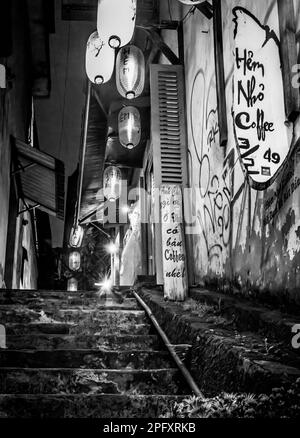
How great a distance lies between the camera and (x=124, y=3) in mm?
6812

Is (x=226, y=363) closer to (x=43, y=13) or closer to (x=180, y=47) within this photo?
(x=180, y=47)

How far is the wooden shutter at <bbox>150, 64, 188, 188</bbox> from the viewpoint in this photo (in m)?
8.05

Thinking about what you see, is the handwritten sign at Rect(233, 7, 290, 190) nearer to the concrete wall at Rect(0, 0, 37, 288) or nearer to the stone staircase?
the stone staircase

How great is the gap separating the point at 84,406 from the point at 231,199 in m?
3.45

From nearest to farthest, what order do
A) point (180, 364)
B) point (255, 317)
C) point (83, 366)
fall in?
point (255, 317), point (180, 364), point (83, 366)

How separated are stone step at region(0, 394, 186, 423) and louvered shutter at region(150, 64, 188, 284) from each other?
14.7 feet

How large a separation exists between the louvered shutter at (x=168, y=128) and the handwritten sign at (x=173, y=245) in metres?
1.29

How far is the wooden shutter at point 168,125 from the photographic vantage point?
317 inches

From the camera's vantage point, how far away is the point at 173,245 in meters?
6.27

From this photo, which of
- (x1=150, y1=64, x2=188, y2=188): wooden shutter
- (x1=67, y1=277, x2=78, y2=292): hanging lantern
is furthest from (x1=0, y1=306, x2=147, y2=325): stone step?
(x1=67, y1=277, x2=78, y2=292): hanging lantern

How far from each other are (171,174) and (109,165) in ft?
28.2

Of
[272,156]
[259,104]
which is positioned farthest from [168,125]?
[272,156]

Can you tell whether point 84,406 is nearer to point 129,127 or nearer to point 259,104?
point 259,104

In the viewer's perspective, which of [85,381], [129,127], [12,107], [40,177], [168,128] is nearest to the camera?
[85,381]
